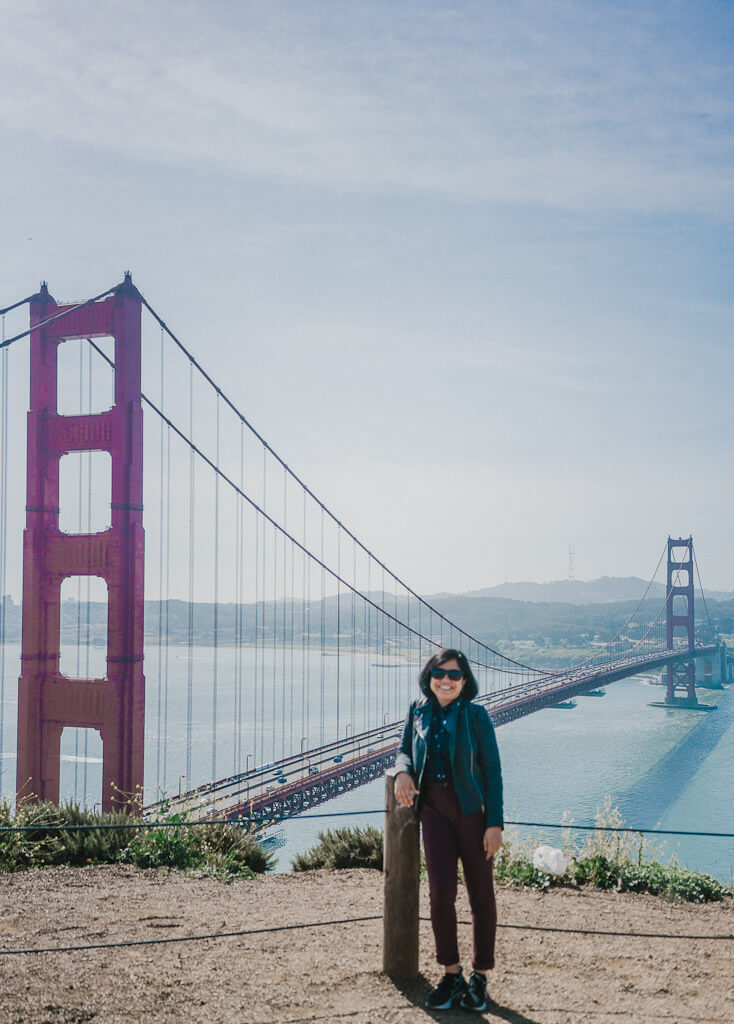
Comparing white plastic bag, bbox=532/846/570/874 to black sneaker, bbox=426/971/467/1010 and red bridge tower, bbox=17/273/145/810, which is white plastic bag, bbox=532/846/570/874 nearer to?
black sneaker, bbox=426/971/467/1010

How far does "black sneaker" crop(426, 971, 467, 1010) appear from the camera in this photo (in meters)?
3.19

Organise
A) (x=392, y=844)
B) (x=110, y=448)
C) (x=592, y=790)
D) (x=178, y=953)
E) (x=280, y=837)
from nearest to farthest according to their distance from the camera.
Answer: (x=392, y=844)
(x=178, y=953)
(x=110, y=448)
(x=280, y=837)
(x=592, y=790)

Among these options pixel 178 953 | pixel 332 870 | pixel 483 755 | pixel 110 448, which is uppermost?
pixel 110 448

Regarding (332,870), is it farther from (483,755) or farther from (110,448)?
(110,448)

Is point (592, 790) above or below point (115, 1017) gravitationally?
below

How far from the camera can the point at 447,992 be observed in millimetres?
3211

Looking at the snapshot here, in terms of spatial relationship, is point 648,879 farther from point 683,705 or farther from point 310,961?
point 683,705

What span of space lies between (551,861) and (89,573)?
10.7m

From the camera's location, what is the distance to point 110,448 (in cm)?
1441

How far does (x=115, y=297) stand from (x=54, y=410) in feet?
7.63

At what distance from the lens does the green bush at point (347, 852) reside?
6.14m

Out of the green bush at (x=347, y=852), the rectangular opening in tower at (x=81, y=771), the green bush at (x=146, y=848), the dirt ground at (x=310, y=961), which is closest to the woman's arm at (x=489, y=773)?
the dirt ground at (x=310, y=961)

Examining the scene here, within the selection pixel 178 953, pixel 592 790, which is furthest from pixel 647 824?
pixel 178 953

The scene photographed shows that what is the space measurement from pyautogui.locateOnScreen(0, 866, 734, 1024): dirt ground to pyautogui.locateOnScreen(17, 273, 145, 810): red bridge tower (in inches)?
356
